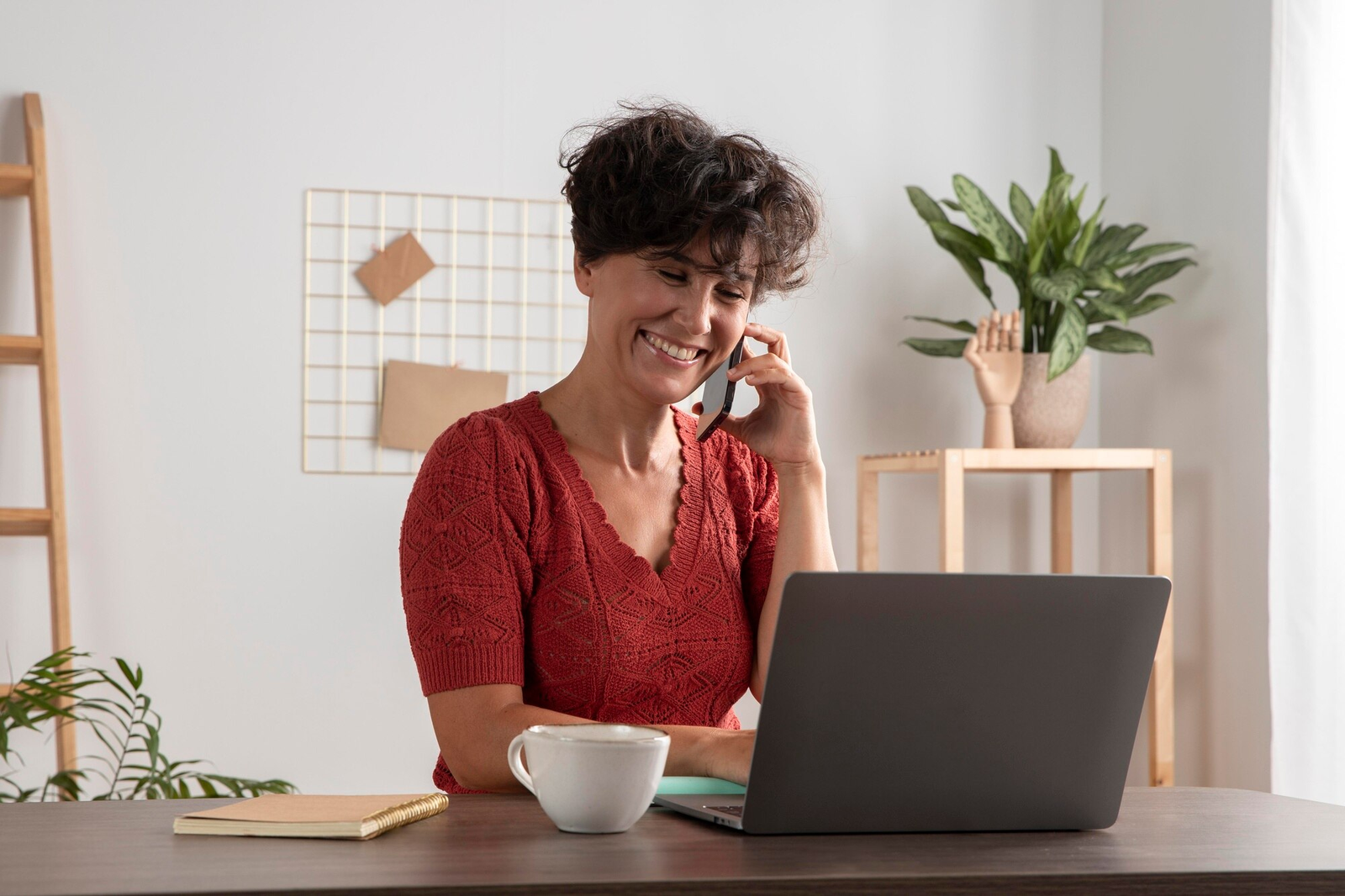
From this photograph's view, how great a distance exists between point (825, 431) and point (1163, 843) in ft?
6.05

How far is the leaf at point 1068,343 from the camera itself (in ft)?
7.59

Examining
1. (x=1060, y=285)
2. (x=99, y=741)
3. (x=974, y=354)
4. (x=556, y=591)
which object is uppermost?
(x=1060, y=285)

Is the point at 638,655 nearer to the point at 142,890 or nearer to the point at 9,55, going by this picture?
the point at 142,890

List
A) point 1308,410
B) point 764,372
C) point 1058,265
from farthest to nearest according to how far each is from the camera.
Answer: point 1058,265 < point 1308,410 < point 764,372

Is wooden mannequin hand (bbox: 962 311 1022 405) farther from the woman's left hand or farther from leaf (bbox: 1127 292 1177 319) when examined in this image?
the woman's left hand

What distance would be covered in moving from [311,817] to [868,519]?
1.90 metres

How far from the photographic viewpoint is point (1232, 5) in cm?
237

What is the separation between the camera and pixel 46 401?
2.18 meters

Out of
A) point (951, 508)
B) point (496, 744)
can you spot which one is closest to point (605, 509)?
point (496, 744)

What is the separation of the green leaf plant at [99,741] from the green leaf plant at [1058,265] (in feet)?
4.89

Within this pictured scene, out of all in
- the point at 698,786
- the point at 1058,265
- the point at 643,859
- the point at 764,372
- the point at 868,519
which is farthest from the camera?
the point at 868,519

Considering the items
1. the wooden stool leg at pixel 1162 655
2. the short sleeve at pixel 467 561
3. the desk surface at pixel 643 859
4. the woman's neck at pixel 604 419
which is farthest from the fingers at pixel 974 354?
the desk surface at pixel 643 859

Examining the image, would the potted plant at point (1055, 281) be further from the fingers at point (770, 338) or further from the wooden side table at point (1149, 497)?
the fingers at point (770, 338)

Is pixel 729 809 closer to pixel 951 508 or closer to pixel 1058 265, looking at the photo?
pixel 951 508
